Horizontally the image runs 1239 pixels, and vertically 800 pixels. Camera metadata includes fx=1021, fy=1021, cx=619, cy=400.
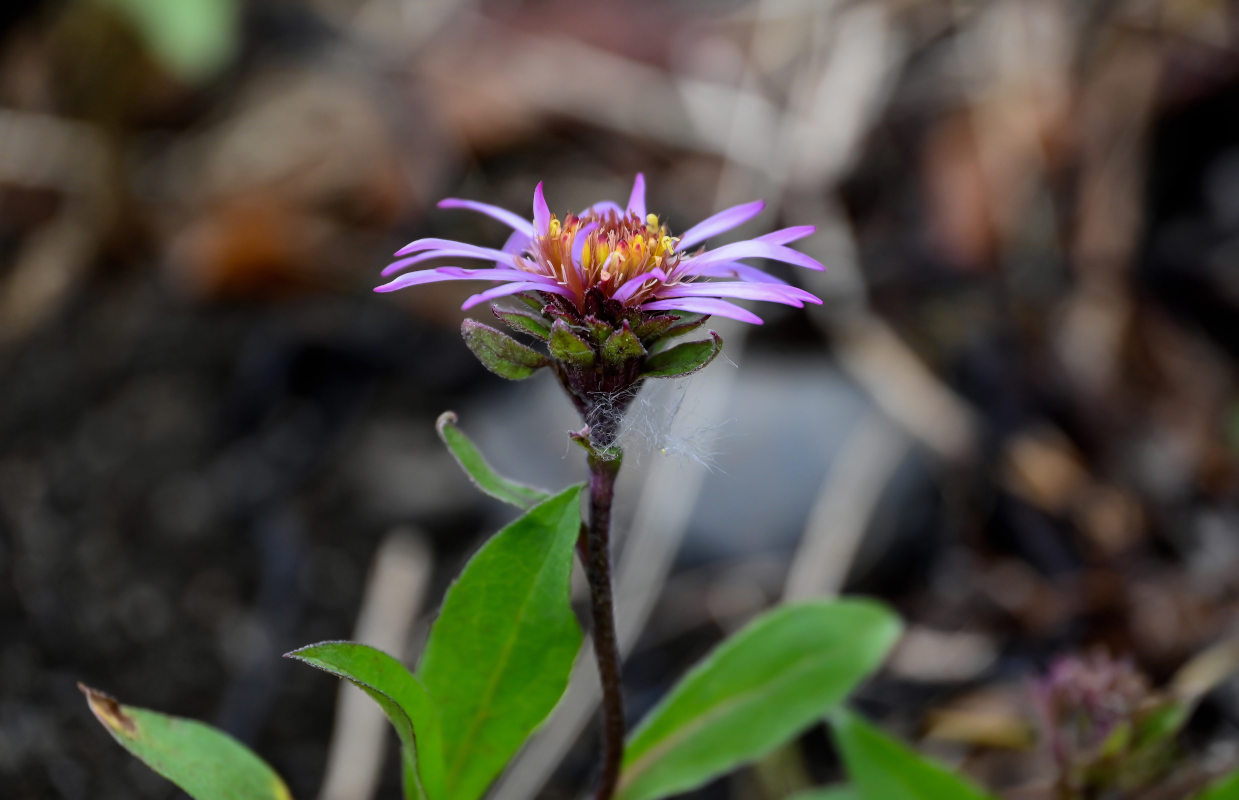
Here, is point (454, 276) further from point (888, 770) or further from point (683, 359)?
point (888, 770)

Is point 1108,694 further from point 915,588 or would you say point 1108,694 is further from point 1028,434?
point 1028,434

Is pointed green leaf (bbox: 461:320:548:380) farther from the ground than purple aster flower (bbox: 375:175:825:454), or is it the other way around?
purple aster flower (bbox: 375:175:825:454)

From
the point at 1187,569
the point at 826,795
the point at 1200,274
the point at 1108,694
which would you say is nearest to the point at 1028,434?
the point at 1187,569

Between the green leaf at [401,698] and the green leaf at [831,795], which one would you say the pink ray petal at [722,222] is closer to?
the green leaf at [401,698]

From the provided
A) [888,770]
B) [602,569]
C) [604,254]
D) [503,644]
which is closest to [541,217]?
[604,254]

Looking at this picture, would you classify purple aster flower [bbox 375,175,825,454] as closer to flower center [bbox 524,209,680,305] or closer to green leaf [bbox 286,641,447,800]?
flower center [bbox 524,209,680,305]

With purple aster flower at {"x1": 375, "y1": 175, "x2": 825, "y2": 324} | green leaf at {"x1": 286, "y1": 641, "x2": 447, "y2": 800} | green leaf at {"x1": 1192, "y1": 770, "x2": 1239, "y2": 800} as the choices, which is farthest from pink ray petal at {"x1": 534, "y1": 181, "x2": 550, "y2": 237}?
green leaf at {"x1": 1192, "y1": 770, "x2": 1239, "y2": 800}

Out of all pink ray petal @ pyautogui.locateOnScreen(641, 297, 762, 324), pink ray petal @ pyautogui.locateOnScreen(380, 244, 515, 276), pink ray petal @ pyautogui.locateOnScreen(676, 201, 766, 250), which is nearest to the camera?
pink ray petal @ pyautogui.locateOnScreen(641, 297, 762, 324)
